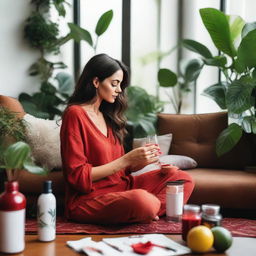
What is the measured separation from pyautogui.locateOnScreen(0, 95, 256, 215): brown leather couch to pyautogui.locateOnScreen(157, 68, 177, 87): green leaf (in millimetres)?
345

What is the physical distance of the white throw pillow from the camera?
2.68m

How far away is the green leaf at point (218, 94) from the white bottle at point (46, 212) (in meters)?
1.69

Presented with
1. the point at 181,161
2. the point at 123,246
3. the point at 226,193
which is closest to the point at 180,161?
the point at 181,161

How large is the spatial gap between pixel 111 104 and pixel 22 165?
1075 millimetres

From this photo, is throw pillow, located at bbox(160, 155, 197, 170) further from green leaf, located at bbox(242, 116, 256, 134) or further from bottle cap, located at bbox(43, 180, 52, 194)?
bottle cap, located at bbox(43, 180, 52, 194)

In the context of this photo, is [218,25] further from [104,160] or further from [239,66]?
[104,160]

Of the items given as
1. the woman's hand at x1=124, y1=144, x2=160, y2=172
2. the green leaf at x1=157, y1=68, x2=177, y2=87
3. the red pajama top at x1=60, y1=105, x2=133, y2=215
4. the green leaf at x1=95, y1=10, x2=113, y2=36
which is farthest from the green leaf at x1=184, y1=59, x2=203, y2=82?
the woman's hand at x1=124, y1=144, x2=160, y2=172

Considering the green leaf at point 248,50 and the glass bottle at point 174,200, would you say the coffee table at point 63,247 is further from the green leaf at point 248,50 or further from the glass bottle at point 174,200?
the green leaf at point 248,50

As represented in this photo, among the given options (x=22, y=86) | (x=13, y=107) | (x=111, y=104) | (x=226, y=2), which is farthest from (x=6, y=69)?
(x=226, y=2)

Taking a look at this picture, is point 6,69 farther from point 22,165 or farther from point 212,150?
point 22,165

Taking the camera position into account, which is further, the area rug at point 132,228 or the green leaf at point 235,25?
the green leaf at point 235,25

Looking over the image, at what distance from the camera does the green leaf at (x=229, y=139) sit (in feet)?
9.26

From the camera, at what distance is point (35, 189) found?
8.52ft

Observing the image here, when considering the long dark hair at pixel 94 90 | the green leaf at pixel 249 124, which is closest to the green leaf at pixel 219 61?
the green leaf at pixel 249 124
